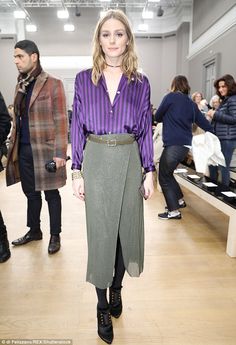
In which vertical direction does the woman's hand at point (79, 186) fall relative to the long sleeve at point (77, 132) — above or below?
below

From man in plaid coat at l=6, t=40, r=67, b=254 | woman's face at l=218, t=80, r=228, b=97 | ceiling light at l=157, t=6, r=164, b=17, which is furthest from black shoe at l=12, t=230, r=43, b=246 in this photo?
ceiling light at l=157, t=6, r=164, b=17

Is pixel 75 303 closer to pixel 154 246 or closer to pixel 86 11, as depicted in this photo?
pixel 154 246

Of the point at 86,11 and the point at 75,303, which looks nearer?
the point at 75,303

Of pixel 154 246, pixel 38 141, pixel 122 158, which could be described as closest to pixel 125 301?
pixel 154 246

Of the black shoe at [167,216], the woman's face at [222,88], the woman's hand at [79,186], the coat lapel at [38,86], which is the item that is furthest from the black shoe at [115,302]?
the woman's face at [222,88]

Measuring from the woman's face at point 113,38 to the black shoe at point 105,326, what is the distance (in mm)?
1241

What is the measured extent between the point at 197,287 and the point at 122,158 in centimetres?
116

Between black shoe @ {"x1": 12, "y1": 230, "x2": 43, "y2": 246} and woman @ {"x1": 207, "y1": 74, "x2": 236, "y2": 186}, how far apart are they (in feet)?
6.88

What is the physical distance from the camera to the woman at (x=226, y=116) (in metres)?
3.47

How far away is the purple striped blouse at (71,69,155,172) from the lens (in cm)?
133

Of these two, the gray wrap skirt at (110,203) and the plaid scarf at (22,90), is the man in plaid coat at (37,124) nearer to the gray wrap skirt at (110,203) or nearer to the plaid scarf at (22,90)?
the plaid scarf at (22,90)

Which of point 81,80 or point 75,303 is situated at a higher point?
point 81,80

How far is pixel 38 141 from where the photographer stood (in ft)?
7.48

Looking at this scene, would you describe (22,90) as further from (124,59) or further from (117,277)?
(117,277)
